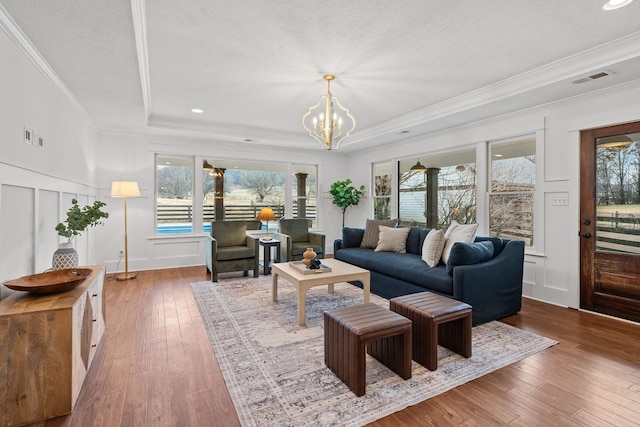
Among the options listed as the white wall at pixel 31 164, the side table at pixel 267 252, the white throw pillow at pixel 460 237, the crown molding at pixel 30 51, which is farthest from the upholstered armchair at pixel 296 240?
the crown molding at pixel 30 51

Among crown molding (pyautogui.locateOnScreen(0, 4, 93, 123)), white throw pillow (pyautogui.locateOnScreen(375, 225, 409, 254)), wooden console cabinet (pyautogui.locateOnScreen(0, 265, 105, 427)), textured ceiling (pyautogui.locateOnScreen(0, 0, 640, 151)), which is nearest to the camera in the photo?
wooden console cabinet (pyautogui.locateOnScreen(0, 265, 105, 427))

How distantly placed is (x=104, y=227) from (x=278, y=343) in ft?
13.9

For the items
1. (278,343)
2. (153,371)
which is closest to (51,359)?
(153,371)

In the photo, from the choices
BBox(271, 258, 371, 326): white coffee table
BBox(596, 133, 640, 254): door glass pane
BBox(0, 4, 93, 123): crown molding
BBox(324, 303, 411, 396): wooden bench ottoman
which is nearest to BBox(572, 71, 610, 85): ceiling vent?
BBox(596, 133, 640, 254): door glass pane

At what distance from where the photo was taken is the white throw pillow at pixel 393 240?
14.5 ft

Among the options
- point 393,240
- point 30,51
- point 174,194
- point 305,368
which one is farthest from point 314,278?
point 174,194

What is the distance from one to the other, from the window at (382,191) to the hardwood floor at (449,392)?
3.76 meters

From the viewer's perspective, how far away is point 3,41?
2076mm

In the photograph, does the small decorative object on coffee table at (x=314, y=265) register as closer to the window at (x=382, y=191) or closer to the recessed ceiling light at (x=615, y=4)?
the recessed ceiling light at (x=615, y=4)

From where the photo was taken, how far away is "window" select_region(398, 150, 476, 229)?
4.91 metres

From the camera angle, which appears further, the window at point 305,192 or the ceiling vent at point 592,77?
the window at point 305,192

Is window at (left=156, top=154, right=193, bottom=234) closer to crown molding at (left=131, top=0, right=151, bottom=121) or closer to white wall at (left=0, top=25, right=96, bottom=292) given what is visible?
white wall at (left=0, top=25, right=96, bottom=292)

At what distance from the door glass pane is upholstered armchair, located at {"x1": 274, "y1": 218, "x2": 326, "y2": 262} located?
3701mm

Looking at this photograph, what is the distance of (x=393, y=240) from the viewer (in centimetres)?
446
